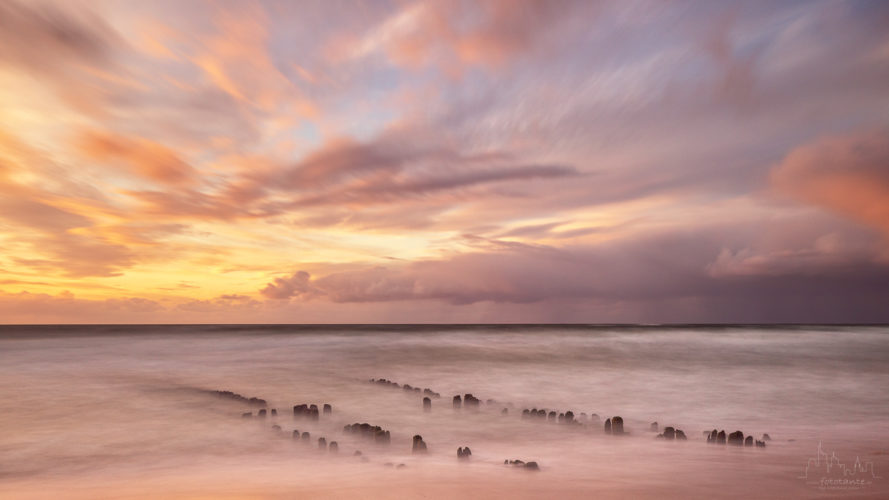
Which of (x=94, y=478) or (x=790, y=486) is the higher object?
(x=790, y=486)

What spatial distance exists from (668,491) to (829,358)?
36.2 metres

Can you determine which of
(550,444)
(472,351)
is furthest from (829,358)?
(550,444)

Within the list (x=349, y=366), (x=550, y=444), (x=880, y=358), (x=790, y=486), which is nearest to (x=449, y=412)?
(x=550, y=444)

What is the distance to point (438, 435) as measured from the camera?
1090 centimetres

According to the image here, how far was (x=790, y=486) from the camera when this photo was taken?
6.34 meters

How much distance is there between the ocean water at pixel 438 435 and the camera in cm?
670

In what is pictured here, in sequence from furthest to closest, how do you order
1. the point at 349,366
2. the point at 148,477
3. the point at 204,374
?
1. the point at 349,366
2. the point at 204,374
3. the point at 148,477

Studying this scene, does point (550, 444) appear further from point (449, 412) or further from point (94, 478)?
point (94, 478)

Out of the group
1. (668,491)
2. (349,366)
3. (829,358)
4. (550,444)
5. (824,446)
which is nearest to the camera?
(668,491)

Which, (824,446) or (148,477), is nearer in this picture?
(148,477)

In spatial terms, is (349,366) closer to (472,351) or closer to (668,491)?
(472,351)

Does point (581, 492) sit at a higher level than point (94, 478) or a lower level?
higher

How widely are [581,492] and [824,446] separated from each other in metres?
5.66

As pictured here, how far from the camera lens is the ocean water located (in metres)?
6.70
